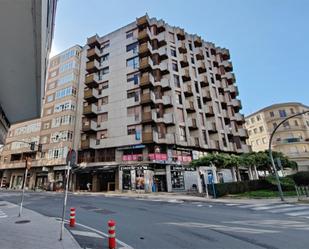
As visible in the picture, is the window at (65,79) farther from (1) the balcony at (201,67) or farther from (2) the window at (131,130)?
(1) the balcony at (201,67)

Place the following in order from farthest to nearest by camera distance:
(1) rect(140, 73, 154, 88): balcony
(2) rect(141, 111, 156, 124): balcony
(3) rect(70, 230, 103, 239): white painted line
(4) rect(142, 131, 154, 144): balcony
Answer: (1) rect(140, 73, 154, 88): balcony
(2) rect(141, 111, 156, 124): balcony
(4) rect(142, 131, 154, 144): balcony
(3) rect(70, 230, 103, 239): white painted line

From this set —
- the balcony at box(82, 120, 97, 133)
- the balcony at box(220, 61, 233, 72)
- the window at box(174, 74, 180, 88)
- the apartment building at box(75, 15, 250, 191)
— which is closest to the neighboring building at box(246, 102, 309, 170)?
the apartment building at box(75, 15, 250, 191)

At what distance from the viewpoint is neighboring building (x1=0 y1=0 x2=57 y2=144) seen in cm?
381

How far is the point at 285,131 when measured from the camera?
165ft

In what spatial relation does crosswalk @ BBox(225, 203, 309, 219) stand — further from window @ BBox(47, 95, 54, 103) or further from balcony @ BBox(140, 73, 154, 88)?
window @ BBox(47, 95, 54, 103)

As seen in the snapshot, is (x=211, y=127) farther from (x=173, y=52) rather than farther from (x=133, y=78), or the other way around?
(x=133, y=78)

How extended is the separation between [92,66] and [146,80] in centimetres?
1331

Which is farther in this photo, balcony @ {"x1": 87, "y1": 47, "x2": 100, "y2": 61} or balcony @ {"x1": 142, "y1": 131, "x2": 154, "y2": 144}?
balcony @ {"x1": 87, "y1": 47, "x2": 100, "y2": 61}

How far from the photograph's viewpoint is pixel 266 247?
557cm

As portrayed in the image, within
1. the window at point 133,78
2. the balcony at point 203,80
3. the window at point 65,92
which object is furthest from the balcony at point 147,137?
the window at point 65,92

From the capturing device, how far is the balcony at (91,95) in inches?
1400

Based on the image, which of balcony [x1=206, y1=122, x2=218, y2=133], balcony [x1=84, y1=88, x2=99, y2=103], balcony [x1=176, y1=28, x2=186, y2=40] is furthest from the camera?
balcony [x1=176, y1=28, x2=186, y2=40]

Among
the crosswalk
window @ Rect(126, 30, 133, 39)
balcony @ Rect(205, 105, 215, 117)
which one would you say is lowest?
the crosswalk

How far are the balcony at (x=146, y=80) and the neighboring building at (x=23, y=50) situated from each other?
23459 millimetres
